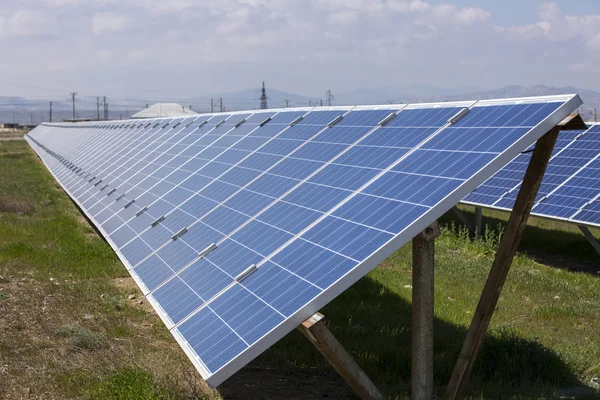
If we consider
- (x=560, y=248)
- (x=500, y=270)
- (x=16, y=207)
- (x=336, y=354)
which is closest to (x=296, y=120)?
(x=500, y=270)

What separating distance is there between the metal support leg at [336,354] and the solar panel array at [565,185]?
948cm

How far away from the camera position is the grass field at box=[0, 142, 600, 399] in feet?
26.4

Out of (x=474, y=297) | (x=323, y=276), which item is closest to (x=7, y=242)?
(x=474, y=297)

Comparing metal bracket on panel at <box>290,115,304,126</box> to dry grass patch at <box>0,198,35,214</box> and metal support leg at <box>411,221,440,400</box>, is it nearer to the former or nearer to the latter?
metal support leg at <box>411,221,440,400</box>

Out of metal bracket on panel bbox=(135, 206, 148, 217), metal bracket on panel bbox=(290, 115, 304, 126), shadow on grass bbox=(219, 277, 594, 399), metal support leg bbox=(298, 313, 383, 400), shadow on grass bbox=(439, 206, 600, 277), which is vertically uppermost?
metal bracket on panel bbox=(290, 115, 304, 126)

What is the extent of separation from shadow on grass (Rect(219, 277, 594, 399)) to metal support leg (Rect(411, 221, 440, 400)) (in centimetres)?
54

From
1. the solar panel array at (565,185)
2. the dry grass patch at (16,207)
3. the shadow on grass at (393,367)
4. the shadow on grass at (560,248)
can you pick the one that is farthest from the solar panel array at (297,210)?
the dry grass patch at (16,207)

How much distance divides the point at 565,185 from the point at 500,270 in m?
11.1

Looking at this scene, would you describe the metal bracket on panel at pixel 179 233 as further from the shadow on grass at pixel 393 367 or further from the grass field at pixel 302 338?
the shadow on grass at pixel 393 367

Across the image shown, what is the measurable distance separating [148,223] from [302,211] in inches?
183

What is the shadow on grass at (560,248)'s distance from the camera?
54.4 feet

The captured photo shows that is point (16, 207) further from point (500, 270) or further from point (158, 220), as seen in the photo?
point (500, 270)

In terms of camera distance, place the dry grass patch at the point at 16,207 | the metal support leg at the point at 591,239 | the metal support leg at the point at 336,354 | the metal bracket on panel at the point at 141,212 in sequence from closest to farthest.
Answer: the metal support leg at the point at 336,354 → the metal bracket on panel at the point at 141,212 → the metal support leg at the point at 591,239 → the dry grass patch at the point at 16,207

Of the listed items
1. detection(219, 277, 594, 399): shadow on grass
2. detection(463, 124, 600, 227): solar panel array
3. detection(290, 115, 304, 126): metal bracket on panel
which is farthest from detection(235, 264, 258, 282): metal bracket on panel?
detection(463, 124, 600, 227): solar panel array
